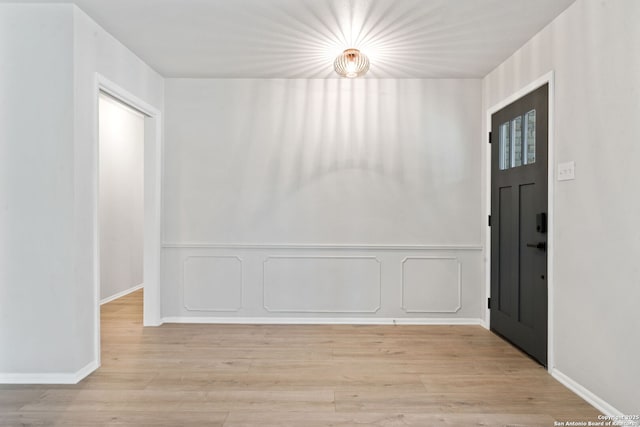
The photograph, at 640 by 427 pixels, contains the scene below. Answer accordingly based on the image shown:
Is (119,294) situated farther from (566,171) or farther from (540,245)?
(566,171)

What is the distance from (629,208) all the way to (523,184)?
1.11 m

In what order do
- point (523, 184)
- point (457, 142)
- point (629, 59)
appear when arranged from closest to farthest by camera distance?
point (629, 59)
point (523, 184)
point (457, 142)

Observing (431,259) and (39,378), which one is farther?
(431,259)

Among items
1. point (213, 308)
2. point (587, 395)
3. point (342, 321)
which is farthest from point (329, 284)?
point (587, 395)

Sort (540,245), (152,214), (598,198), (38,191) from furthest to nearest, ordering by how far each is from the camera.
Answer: (152,214) < (540,245) < (38,191) < (598,198)

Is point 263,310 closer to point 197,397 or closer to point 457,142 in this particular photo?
point 197,397

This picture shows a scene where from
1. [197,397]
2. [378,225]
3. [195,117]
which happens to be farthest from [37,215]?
[378,225]

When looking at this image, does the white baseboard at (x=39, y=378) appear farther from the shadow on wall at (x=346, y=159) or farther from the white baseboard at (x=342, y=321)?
the shadow on wall at (x=346, y=159)

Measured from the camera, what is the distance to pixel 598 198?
233cm

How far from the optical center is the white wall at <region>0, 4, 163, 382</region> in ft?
8.47

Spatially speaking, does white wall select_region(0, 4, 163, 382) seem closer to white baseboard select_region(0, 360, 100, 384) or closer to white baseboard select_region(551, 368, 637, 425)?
white baseboard select_region(0, 360, 100, 384)

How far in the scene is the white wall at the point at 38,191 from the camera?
102 inches

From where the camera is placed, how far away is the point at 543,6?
2.59 metres

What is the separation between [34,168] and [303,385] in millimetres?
2322
